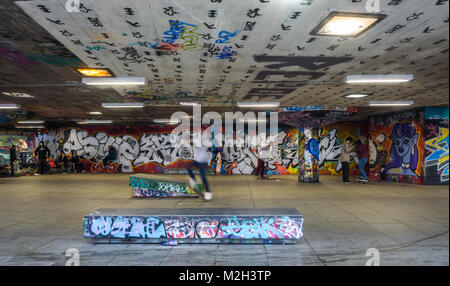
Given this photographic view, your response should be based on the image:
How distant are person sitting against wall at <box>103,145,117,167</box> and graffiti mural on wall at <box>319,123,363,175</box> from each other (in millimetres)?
17297

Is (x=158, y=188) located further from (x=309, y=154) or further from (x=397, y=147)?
(x=397, y=147)

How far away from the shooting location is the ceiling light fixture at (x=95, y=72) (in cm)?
805

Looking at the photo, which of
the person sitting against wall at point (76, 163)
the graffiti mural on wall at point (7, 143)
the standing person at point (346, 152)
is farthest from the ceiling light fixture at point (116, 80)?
the graffiti mural on wall at point (7, 143)

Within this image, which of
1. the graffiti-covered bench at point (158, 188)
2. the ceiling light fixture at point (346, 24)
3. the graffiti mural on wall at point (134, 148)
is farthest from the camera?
the graffiti mural on wall at point (134, 148)

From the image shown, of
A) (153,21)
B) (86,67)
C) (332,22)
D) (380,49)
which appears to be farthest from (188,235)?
(380,49)

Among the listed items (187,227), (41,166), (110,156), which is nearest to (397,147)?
(187,227)

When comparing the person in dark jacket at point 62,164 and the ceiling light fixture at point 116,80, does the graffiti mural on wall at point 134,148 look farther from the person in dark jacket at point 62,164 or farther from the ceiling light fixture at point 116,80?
the ceiling light fixture at point 116,80

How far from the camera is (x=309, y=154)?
51.6 feet

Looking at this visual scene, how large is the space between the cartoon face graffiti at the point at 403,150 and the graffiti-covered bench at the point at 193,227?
13450mm

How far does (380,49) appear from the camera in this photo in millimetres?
6602

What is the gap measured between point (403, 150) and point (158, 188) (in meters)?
14.0

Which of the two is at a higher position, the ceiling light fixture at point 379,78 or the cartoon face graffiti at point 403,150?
the ceiling light fixture at point 379,78

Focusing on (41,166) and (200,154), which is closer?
(200,154)

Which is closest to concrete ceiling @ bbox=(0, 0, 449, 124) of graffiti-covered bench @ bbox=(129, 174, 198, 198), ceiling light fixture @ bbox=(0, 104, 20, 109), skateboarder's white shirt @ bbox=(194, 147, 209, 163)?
skateboarder's white shirt @ bbox=(194, 147, 209, 163)
